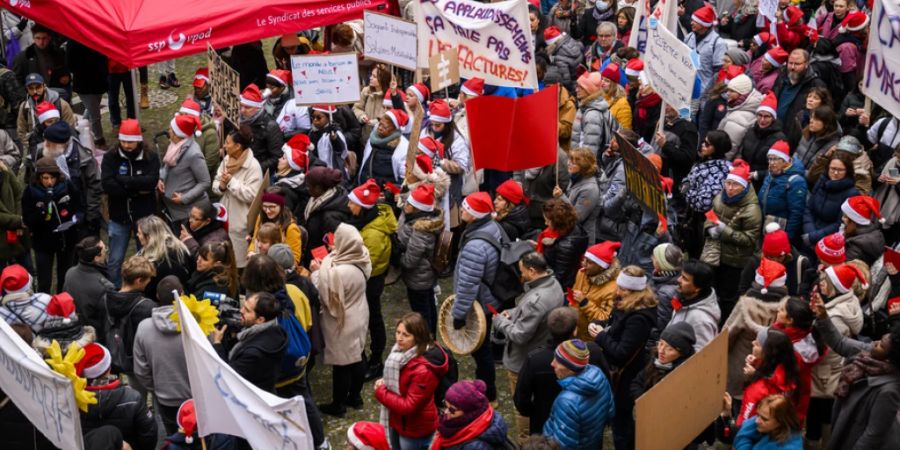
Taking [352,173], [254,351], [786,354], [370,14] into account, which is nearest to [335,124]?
[352,173]

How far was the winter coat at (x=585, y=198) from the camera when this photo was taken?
980 centimetres

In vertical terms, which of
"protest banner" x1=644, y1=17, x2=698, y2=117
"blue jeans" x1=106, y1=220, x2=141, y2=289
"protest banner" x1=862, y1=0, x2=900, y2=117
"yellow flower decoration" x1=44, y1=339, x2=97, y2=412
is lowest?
"blue jeans" x1=106, y1=220, x2=141, y2=289

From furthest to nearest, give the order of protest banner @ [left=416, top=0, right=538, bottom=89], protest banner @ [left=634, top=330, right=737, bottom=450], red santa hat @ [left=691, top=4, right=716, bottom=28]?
red santa hat @ [left=691, top=4, right=716, bottom=28] < protest banner @ [left=416, top=0, right=538, bottom=89] < protest banner @ [left=634, top=330, right=737, bottom=450]

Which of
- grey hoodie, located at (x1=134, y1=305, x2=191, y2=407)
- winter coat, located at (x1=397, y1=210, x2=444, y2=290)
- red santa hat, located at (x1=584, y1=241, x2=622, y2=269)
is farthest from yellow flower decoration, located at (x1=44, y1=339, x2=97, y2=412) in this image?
red santa hat, located at (x1=584, y1=241, x2=622, y2=269)

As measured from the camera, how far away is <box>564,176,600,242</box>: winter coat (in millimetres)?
9797

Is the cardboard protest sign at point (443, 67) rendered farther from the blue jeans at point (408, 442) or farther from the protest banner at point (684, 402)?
the protest banner at point (684, 402)

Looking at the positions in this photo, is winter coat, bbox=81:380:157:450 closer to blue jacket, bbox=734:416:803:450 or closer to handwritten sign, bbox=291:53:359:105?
blue jacket, bbox=734:416:803:450

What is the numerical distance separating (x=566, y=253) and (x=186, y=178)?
385cm

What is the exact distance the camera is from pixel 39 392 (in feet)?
21.0

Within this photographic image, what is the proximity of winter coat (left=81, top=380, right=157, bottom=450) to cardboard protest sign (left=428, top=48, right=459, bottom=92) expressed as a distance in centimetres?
557

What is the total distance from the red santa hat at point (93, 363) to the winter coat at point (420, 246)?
117 inches

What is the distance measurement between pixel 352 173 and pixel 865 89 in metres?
5.28

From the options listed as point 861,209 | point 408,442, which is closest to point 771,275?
point 861,209

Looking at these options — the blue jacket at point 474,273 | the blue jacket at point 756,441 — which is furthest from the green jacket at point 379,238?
the blue jacket at point 756,441
